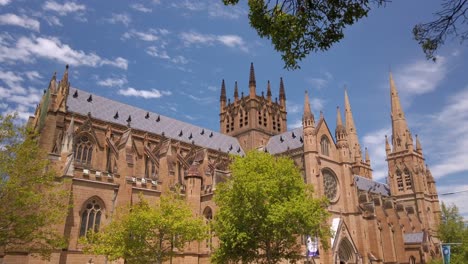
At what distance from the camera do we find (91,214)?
29172mm

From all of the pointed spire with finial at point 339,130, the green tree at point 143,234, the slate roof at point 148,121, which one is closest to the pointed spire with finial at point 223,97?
the slate roof at point 148,121

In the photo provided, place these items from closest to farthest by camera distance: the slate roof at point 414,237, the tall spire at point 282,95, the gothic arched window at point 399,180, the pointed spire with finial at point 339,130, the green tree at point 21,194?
the green tree at point 21,194 → the pointed spire with finial at point 339,130 → the slate roof at point 414,237 → the tall spire at point 282,95 → the gothic arched window at point 399,180

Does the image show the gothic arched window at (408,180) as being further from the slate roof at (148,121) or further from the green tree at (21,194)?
the green tree at (21,194)

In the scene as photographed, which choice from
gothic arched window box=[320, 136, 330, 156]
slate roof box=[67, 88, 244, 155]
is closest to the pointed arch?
slate roof box=[67, 88, 244, 155]

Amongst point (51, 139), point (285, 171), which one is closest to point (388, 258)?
point (285, 171)

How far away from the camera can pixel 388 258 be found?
4909 cm

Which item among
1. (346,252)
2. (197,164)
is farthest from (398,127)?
(197,164)

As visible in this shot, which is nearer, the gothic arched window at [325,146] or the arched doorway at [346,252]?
the arched doorway at [346,252]

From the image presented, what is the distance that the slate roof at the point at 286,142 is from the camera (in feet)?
158

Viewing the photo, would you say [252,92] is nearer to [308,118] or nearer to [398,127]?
[308,118]

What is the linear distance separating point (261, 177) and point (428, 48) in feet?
61.1

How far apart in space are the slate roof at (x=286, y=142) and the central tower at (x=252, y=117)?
278cm

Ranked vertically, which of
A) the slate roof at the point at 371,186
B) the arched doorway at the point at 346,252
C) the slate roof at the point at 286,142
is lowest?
the arched doorway at the point at 346,252

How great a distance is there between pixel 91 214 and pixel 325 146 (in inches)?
1137
